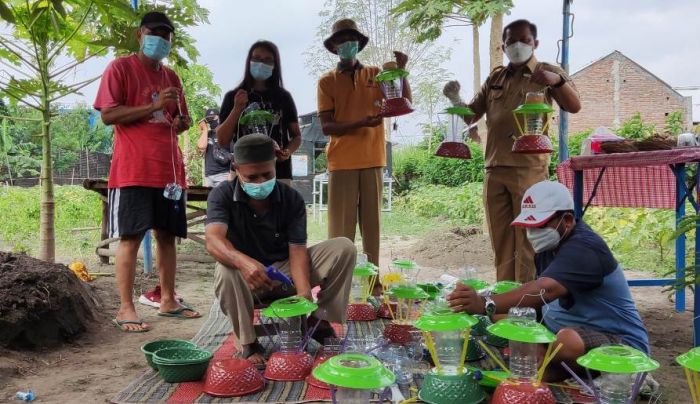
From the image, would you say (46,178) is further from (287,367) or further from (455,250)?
(455,250)

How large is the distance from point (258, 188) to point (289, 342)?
2.83ft

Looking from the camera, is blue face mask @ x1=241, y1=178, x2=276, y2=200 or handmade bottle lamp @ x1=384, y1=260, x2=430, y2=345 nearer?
blue face mask @ x1=241, y1=178, x2=276, y2=200

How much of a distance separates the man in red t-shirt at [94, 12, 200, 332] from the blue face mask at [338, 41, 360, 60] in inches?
50.2

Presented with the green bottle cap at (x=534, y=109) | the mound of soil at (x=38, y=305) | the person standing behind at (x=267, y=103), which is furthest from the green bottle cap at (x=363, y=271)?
the mound of soil at (x=38, y=305)

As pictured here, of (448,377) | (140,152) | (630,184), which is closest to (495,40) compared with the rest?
(630,184)

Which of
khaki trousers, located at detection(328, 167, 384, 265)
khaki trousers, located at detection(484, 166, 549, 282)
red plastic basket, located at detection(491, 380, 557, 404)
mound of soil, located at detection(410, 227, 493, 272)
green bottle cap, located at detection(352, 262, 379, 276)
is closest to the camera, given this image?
red plastic basket, located at detection(491, 380, 557, 404)

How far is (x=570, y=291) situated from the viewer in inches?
102

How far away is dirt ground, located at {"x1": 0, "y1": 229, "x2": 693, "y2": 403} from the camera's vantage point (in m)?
2.86

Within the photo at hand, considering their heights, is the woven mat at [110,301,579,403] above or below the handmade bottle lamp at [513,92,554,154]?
below

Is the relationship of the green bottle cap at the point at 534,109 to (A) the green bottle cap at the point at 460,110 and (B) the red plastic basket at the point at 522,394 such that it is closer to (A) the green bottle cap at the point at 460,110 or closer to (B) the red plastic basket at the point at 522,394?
(A) the green bottle cap at the point at 460,110

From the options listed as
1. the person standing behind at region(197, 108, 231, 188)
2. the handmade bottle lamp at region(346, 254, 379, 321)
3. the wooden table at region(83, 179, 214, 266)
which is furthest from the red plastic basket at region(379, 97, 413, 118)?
the person standing behind at region(197, 108, 231, 188)

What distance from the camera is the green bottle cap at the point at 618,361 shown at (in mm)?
1982

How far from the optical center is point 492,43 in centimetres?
802

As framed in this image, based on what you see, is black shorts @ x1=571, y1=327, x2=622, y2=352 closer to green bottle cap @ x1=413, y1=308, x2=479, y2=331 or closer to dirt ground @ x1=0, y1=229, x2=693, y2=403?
dirt ground @ x1=0, y1=229, x2=693, y2=403
